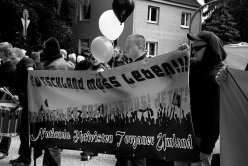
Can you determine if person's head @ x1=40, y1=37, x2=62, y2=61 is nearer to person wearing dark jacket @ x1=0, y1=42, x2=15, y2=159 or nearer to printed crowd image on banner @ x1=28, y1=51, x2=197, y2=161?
printed crowd image on banner @ x1=28, y1=51, x2=197, y2=161

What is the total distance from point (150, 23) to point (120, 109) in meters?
31.0

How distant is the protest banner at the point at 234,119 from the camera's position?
12.6 feet

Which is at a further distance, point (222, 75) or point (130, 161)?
point (130, 161)

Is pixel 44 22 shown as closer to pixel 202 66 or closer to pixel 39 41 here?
pixel 39 41

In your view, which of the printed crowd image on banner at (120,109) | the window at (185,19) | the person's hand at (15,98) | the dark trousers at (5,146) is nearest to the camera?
the printed crowd image on banner at (120,109)

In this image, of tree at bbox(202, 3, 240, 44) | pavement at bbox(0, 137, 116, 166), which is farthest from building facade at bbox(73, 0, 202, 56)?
pavement at bbox(0, 137, 116, 166)

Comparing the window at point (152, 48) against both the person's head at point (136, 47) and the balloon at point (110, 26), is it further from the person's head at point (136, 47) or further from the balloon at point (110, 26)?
the person's head at point (136, 47)

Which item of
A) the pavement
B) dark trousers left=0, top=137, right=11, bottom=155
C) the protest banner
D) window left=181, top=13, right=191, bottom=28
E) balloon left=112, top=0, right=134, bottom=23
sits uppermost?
window left=181, top=13, right=191, bottom=28

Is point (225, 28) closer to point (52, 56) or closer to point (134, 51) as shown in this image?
point (52, 56)

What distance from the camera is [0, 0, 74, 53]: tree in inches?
1112

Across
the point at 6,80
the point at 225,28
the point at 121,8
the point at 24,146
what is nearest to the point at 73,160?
the point at 24,146

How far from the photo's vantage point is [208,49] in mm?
4359

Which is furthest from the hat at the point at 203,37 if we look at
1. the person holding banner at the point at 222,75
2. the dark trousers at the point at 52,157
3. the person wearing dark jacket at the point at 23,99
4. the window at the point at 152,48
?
the window at the point at 152,48

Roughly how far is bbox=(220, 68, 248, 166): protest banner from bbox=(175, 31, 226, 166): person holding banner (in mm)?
159
